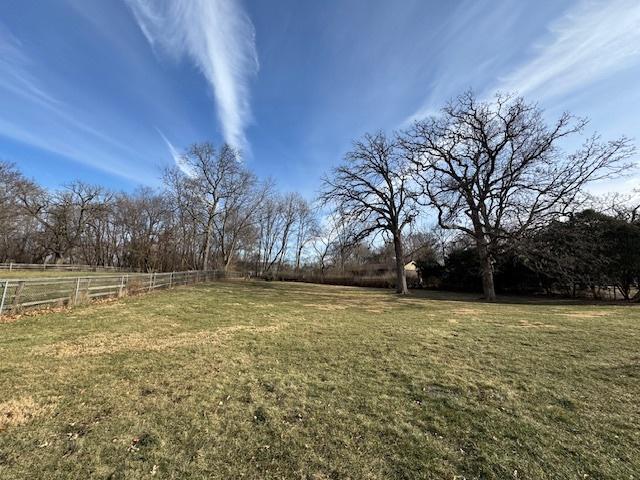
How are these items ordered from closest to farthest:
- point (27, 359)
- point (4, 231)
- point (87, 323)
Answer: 1. point (27, 359)
2. point (87, 323)
3. point (4, 231)

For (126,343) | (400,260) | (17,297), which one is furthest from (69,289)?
(400,260)

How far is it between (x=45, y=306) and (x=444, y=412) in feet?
36.8

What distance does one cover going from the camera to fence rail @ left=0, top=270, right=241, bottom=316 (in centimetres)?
820

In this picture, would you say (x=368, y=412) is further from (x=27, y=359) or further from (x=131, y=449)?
(x=27, y=359)

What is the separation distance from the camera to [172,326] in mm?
7797

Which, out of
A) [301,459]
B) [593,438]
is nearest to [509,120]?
[593,438]

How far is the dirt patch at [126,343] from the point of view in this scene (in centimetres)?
540

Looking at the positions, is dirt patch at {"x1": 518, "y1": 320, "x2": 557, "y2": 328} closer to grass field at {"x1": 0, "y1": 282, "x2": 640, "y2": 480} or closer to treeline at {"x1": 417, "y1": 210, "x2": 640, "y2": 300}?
grass field at {"x1": 0, "y1": 282, "x2": 640, "y2": 480}

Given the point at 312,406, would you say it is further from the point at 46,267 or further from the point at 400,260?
the point at 46,267

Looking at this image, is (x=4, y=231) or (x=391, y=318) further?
(x=4, y=231)

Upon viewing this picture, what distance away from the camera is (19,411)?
130 inches

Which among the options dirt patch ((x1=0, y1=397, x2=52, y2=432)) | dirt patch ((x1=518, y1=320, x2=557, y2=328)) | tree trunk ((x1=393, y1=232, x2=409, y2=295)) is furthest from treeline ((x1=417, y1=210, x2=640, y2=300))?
dirt patch ((x1=0, y1=397, x2=52, y2=432))

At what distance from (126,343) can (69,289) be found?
630cm

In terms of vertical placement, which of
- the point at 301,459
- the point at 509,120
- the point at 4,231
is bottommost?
the point at 301,459
